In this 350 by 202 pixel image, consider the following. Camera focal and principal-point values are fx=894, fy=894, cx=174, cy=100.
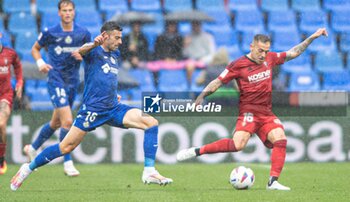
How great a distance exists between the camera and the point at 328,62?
14.7 m

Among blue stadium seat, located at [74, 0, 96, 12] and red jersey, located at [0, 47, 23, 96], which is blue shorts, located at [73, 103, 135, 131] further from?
blue stadium seat, located at [74, 0, 96, 12]

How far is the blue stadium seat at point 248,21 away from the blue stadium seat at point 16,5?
11.9ft

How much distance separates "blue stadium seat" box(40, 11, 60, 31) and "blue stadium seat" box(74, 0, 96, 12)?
1.64 feet

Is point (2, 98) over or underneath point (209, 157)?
over

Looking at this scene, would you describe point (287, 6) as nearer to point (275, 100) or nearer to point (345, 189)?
point (275, 100)

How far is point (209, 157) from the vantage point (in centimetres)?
1341

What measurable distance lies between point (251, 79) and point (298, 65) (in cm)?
465

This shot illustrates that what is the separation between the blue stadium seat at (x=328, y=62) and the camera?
14.4 m

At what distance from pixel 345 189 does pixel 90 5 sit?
278 inches

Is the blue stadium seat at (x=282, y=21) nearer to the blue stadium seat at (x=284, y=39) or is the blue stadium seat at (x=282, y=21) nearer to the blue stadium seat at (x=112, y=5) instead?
the blue stadium seat at (x=284, y=39)

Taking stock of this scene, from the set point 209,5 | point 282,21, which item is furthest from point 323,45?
point 209,5

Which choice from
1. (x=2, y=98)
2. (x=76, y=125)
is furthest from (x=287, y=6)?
(x=76, y=125)

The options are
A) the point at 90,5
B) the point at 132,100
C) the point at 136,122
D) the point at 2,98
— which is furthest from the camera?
the point at 90,5

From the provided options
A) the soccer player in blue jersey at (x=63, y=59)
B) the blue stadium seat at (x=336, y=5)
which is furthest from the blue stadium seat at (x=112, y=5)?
the soccer player in blue jersey at (x=63, y=59)
